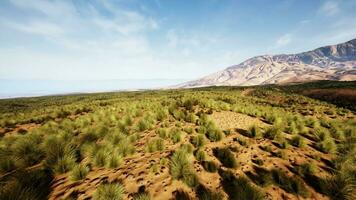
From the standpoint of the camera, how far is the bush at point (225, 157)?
6067 millimetres

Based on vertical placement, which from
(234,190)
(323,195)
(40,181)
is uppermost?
(40,181)

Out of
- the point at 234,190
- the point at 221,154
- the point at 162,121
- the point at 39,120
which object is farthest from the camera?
the point at 39,120

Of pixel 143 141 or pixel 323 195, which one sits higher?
pixel 143 141

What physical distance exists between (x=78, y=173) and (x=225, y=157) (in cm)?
496

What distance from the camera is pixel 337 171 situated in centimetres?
563

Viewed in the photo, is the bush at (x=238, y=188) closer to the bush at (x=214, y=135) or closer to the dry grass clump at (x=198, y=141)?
the dry grass clump at (x=198, y=141)

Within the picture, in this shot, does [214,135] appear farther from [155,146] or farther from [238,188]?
[238,188]

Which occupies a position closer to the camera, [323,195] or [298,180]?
[323,195]

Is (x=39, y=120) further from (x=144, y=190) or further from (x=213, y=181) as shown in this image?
(x=213, y=181)

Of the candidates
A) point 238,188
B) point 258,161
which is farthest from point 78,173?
point 258,161

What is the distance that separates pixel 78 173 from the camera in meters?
5.41

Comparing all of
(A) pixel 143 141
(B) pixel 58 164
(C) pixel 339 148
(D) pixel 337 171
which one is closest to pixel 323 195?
(D) pixel 337 171

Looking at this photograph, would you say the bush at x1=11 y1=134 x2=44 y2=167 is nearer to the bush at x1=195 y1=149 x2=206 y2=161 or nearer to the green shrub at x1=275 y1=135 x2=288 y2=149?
the bush at x1=195 y1=149 x2=206 y2=161

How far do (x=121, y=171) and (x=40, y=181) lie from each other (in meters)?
2.32
